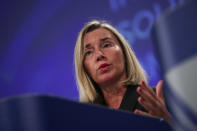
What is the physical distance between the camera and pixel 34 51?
84.6 inches

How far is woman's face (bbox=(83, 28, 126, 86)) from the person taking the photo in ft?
3.65

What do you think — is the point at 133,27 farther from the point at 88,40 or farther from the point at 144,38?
the point at 88,40

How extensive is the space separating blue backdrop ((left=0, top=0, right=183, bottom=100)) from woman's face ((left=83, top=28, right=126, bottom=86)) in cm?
67

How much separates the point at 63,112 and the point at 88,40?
0.90 metres

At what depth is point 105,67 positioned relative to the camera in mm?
1101

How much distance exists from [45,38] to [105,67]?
3.68 feet

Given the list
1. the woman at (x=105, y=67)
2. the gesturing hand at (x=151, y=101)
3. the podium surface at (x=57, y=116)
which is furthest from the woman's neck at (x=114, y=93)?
the podium surface at (x=57, y=116)

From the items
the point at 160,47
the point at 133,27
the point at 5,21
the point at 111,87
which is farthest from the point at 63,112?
the point at 5,21

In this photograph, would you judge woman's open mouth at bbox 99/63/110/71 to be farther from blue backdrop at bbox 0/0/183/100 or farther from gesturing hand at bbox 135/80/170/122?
blue backdrop at bbox 0/0/183/100

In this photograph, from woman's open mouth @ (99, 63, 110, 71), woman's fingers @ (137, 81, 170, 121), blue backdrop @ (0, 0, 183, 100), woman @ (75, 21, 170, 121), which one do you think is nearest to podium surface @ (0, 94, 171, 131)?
woman's fingers @ (137, 81, 170, 121)

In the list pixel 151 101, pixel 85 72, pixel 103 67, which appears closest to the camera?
pixel 151 101

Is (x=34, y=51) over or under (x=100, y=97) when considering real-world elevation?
over

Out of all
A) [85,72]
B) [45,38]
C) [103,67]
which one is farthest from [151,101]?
[45,38]

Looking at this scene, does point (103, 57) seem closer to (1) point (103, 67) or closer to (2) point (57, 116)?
(1) point (103, 67)
